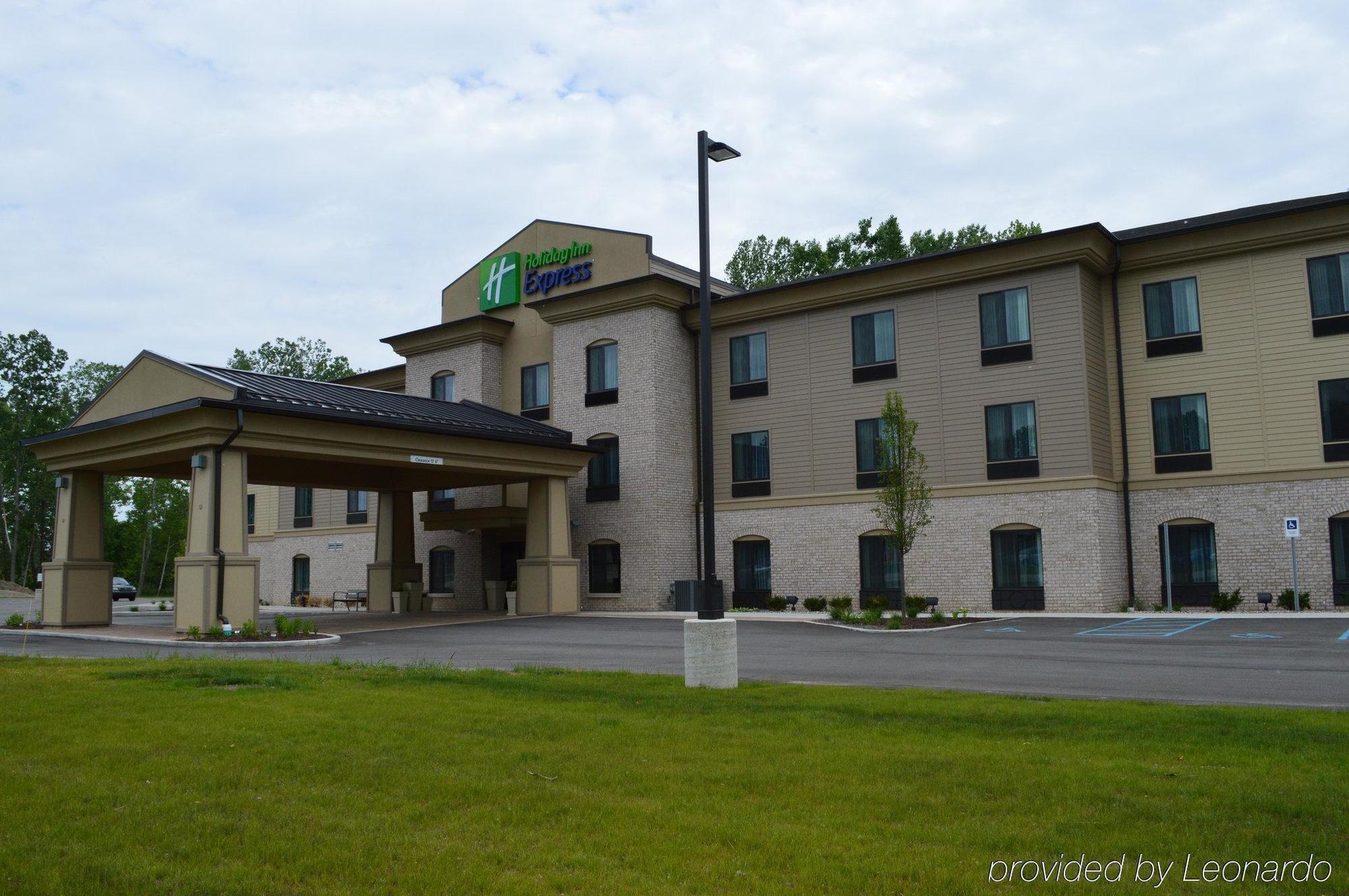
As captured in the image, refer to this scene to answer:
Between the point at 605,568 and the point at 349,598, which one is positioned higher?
the point at 605,568

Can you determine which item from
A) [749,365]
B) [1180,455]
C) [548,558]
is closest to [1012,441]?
[1180,455]

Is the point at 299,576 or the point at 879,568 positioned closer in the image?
the point at 879,568

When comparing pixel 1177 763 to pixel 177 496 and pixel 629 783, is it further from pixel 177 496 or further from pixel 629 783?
pixel 177 496

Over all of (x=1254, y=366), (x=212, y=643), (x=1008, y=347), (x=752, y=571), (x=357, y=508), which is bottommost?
(x=212, y=643)

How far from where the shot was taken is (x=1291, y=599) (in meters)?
26.5

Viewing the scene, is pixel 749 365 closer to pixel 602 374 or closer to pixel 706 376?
pixel 602 374

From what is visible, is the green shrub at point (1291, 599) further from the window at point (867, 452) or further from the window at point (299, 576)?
the window at point (299, 576)

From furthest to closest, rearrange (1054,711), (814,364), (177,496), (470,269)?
(177,496) → (470,269) → (814,364) → (1054,711)

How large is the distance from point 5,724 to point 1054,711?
29.8 ft

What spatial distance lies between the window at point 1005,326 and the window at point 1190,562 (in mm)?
6030

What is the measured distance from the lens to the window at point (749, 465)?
34.7 meters

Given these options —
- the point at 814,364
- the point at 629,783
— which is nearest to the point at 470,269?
the point at 814,364

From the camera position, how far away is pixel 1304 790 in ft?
21.2

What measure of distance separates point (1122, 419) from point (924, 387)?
537 centimetres
